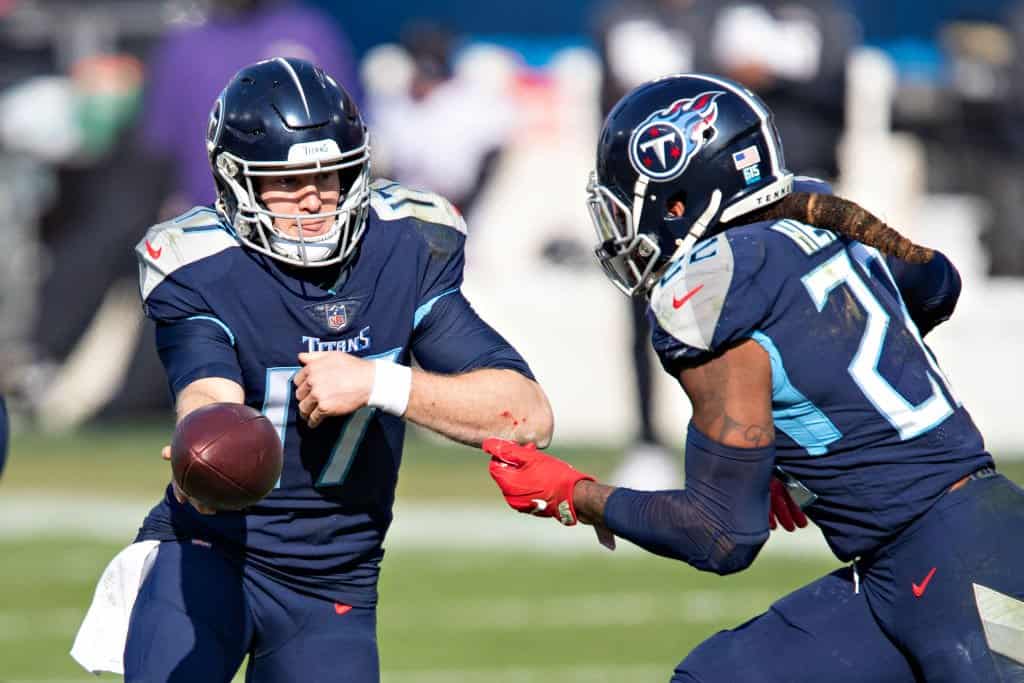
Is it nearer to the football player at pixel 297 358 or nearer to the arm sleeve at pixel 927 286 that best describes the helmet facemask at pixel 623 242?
the football player at pixel 297 358

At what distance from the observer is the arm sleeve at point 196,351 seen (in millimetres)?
3832

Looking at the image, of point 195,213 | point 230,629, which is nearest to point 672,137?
point 195,213

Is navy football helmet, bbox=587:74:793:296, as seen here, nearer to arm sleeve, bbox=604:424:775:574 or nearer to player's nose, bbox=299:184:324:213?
arm sleeve, bbox=604:424:775:574

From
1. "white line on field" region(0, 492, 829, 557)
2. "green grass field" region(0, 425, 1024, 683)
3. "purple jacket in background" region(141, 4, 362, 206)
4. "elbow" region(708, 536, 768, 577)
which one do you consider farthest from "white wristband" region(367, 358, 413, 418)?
"purple jacket in background" region(141, 4, 362, 206)

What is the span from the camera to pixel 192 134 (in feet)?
27.5

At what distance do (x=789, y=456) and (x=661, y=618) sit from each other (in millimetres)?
3073

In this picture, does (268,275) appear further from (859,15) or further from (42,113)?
(859,15)

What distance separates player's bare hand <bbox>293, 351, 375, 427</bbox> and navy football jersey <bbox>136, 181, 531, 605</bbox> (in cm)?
23

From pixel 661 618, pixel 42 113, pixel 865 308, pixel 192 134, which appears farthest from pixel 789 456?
pixel 42 113

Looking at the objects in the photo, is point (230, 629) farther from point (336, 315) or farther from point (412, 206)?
point (412, 206)

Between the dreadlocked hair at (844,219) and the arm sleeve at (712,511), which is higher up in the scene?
the dreadlocked hair at (844,219)

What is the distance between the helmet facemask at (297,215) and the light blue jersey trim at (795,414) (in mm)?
981

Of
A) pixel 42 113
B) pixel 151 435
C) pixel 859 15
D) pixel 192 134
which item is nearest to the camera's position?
pixel 192 134

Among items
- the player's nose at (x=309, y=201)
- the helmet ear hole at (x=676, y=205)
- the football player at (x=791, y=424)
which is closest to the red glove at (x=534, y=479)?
the football player at (x=791, y=424)
